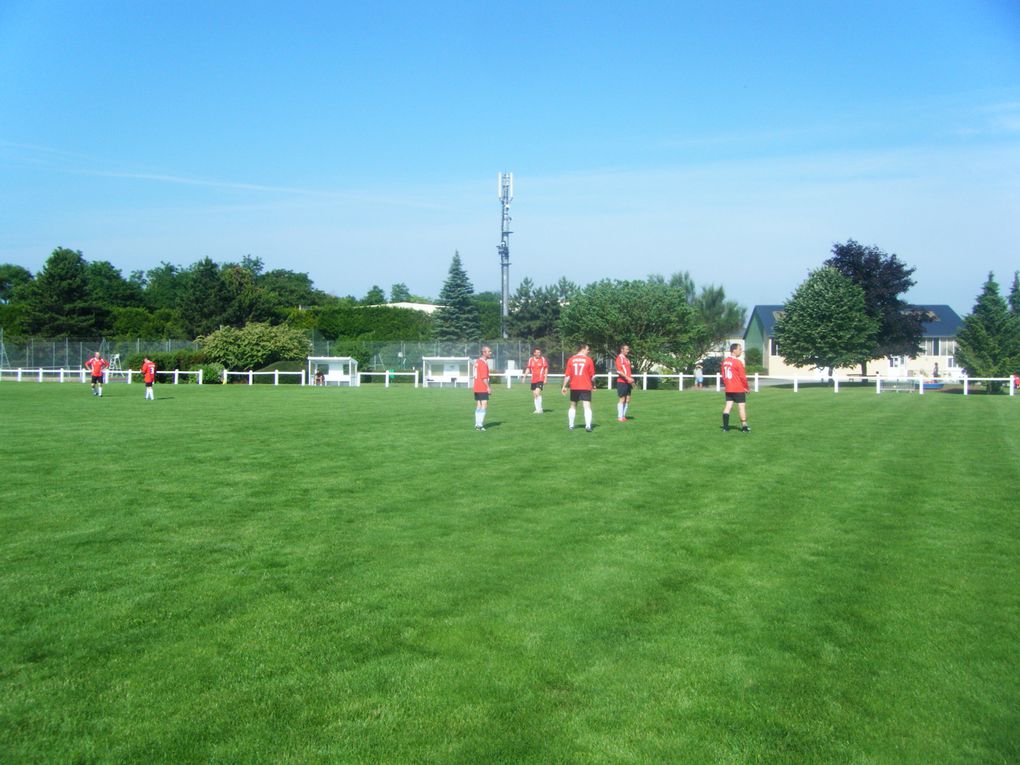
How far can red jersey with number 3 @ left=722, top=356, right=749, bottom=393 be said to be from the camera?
18562 millimetres

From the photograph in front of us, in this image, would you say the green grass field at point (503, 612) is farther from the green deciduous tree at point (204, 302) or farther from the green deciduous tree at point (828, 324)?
the green deciduous tree at point (204, 302)

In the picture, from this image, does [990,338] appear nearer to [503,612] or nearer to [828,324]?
[828,324]

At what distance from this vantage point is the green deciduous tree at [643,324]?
180ft

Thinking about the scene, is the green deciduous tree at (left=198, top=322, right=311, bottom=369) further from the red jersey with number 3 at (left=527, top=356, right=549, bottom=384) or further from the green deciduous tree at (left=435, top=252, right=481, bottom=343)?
the red jersey with number 3 at (left=527, top=356, right=549, bottom=384)

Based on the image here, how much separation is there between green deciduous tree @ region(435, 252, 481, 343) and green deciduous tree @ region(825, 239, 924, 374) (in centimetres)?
3119

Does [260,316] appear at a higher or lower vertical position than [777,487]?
higher

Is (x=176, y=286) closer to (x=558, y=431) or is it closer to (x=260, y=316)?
(x=260, y=316)

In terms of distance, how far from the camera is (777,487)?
11164 millimetres

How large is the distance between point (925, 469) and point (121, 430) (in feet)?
47.2

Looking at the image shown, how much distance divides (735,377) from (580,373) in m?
3.25

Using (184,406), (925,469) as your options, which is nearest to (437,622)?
(925,469)

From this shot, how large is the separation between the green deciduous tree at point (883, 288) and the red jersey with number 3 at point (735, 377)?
45.4 meters

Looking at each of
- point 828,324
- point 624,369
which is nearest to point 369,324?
point 828,324

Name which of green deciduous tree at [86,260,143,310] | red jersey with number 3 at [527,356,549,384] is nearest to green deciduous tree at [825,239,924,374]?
red jersey with number 3 at [527,356,549,384]
